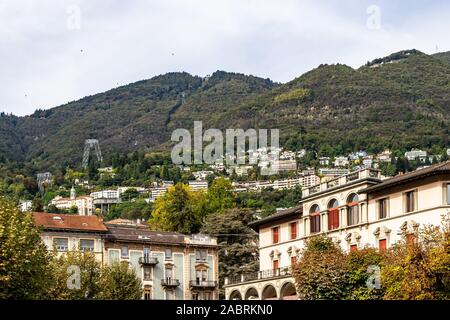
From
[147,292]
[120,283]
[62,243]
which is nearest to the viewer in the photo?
[120,283]

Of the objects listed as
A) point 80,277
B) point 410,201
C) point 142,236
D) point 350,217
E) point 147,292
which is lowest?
point 147,292

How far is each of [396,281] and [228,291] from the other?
42266 mm

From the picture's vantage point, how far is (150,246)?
108375mm

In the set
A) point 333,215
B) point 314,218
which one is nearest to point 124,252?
point 314,218

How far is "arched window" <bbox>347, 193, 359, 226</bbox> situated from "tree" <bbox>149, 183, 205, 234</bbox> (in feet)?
183

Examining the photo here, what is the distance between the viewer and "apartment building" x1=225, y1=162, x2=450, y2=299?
71812 mm

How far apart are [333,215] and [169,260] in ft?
95.5

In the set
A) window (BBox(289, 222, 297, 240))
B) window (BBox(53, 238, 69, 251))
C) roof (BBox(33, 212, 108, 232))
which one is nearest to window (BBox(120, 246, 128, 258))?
roof (BBox(33, 212, 108, 232))

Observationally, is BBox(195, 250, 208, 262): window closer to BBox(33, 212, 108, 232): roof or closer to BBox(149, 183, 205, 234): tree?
BBox(33, 212, 108, 232): roof

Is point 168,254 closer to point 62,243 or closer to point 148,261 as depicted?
point 148,261

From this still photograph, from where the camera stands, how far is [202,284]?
361 feet

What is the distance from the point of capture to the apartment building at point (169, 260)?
106m
